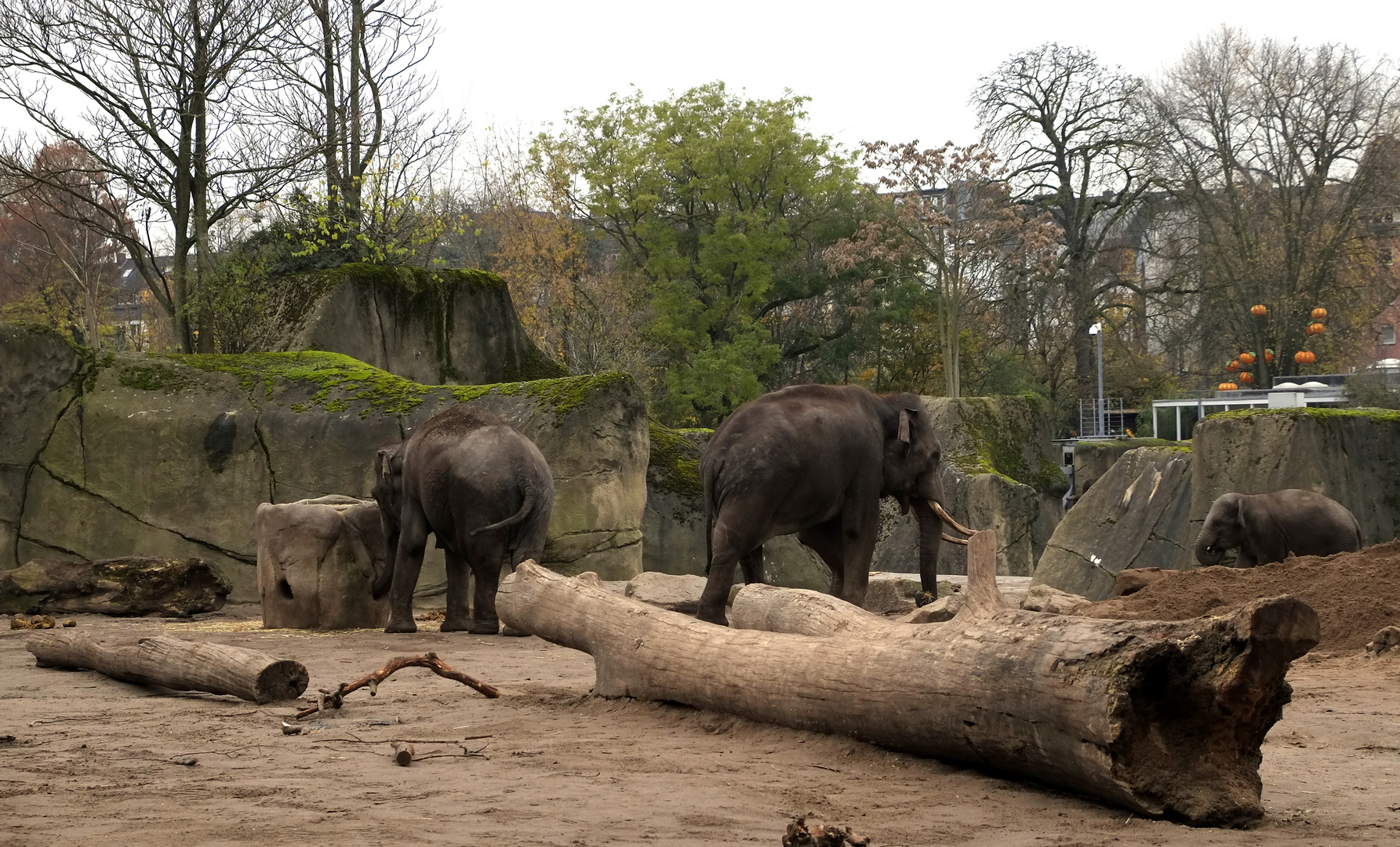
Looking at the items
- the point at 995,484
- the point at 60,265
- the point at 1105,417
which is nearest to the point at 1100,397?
the point at 1105,417

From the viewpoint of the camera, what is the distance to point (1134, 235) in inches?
1823

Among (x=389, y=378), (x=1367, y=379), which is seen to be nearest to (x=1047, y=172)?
(x=1367, y=379)

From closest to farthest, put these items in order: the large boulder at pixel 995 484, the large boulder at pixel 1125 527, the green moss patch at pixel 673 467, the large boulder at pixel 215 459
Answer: the large boulder at pixel 215 459 < the large boulder at pixel 1125 527 < the green moss patch at pixel 673 467 < the large boulder at pixel 995 484

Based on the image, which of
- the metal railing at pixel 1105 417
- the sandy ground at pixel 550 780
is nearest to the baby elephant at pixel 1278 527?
the sandy ground at pixel 550 780

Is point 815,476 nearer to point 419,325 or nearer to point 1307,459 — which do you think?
point 1307,459

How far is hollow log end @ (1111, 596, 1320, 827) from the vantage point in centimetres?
425

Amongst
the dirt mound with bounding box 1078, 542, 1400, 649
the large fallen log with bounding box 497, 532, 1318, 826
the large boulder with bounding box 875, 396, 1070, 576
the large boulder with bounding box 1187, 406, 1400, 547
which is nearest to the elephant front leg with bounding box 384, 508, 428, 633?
the dirt mound with bounding box 1078, 542, 1400, 649

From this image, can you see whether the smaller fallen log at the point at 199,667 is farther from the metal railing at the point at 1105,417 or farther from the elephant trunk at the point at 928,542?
the metal railing at the point at 1105,417

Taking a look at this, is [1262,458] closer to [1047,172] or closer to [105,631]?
[105,631]

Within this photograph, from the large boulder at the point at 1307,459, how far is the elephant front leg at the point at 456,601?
862cm

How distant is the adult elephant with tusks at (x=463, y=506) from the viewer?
36.5 feet

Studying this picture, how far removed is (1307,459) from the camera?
15508 mm

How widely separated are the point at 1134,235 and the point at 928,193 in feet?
24.1

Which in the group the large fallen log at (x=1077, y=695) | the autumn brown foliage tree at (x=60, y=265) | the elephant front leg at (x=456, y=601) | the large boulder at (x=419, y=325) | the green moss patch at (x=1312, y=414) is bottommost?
→ the elephant front leg at (x=456, y=601)
